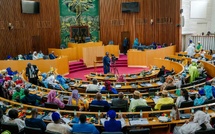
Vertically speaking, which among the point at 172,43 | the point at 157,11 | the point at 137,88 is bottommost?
the point at 137,88

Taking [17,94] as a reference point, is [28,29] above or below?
above

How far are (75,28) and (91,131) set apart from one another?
1635cm

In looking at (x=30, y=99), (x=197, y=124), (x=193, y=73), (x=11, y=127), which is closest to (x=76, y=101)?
(x=30, y=99)

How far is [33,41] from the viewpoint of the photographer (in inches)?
713

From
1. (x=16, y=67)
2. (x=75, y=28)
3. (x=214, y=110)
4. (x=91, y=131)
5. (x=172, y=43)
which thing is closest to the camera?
(x=91, y=131)

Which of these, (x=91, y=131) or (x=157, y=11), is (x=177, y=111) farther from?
(x=157, y=11)

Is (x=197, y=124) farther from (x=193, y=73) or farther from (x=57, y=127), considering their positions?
(x=193, y=73)

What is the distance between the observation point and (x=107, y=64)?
14.4 m

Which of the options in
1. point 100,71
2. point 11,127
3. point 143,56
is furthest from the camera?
point 143,56

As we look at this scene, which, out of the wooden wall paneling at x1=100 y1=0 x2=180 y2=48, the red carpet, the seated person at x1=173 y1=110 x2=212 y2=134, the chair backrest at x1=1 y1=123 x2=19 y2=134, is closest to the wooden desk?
the red carpet

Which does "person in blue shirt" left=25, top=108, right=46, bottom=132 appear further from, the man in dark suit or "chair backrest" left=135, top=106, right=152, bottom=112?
the man in dark suit

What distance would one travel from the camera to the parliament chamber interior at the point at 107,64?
6066mm

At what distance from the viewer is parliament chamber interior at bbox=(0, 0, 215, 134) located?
6066 millimetres

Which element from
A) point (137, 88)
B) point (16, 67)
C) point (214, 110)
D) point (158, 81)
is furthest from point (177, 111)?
point (16, 67)
